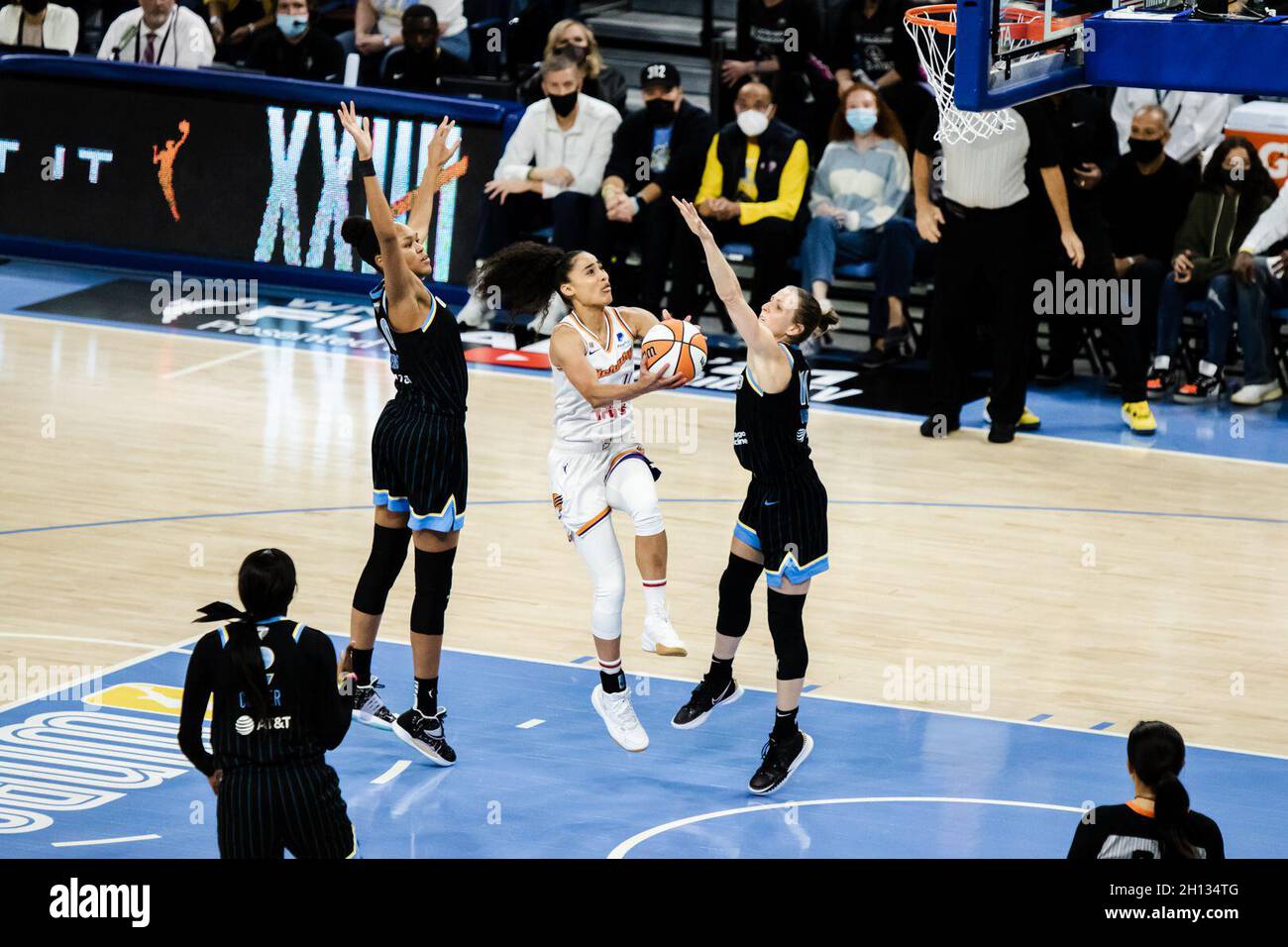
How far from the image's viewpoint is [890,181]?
53.0ft

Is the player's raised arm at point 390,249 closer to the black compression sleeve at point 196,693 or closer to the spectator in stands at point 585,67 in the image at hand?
the black compression sleeve at point 196,693

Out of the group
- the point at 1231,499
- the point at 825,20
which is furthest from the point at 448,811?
the point at 825,20

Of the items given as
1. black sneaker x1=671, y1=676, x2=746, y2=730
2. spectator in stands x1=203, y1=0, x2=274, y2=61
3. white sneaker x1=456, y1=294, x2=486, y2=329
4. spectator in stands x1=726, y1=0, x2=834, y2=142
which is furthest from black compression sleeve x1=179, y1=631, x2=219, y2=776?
spectator in stands x1=203, y1=0, x2=274, y2=61

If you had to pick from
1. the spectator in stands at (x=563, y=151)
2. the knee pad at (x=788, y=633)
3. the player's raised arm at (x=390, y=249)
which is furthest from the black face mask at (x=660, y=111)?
the knee pad at (x=788, y=633)

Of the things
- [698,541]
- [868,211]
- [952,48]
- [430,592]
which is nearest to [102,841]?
[430,592]

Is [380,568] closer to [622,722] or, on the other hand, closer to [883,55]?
[622,722]

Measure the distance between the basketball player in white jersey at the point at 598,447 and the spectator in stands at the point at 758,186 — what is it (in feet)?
23.3

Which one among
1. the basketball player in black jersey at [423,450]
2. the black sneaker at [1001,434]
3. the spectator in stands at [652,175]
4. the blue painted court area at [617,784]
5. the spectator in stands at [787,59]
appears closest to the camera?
the blue painted court area at [617,784]

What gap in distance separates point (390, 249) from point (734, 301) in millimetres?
1405

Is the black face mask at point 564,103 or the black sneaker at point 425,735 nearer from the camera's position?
the black sneaker at point 425,735

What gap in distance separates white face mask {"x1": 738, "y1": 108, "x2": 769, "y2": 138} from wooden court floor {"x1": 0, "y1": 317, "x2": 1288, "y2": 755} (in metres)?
2.22

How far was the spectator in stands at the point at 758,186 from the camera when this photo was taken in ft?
52.6

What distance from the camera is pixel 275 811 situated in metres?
6.26

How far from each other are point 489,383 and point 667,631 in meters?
6.87
